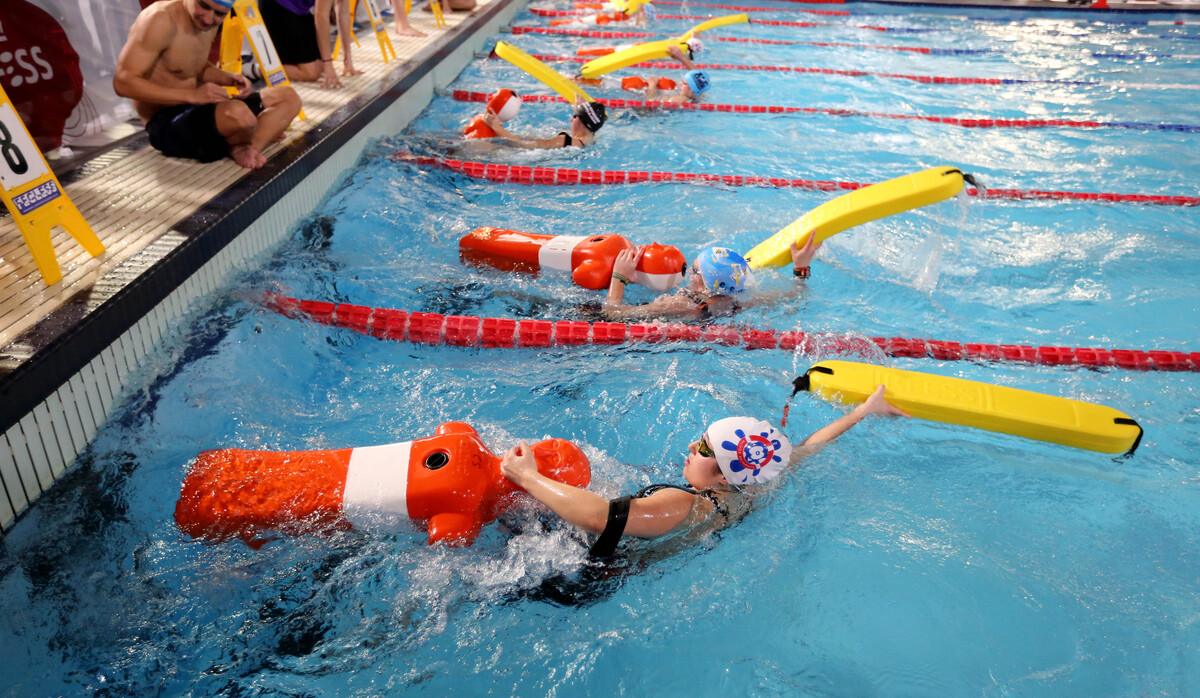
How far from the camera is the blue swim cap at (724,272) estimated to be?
13.0 feet

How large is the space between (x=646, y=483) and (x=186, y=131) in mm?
3381

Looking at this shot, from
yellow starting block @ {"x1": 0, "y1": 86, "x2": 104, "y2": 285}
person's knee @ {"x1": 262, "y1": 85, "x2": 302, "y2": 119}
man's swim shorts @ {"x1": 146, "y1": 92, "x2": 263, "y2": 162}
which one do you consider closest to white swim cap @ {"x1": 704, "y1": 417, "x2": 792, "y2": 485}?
yellow starting block @ {"x1": 0, "y1": 86, "x2": 104, "y2": 285}

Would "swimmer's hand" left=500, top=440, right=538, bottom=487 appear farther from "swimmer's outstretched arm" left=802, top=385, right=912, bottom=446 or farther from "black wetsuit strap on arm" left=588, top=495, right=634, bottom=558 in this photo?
"swimmer's outstretched arm" left=802, top=385, right=912, bottom=446

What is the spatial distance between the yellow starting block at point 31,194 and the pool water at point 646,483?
615 millimetres

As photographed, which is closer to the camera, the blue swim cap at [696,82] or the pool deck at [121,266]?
the pool deck at [121,266]

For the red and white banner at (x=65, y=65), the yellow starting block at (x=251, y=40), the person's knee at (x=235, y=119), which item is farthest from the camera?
the yellow starting block at (x=251, y=40)

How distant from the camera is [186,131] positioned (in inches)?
169

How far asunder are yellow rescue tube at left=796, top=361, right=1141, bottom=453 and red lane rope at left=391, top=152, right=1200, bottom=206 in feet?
11.6

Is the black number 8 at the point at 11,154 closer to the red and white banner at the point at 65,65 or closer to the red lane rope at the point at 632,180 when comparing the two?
the red and white banner at the point at 65,65

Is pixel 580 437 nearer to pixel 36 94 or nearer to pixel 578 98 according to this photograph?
pixel 36 94

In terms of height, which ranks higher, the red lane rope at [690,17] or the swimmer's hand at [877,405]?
the red lane rope at [690,17]

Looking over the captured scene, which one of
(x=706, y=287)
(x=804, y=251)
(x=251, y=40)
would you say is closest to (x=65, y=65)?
(x=251, y=40)

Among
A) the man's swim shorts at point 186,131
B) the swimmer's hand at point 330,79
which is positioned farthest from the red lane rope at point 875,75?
the man's swim shorts at point 186,131

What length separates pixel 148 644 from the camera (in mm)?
2250
